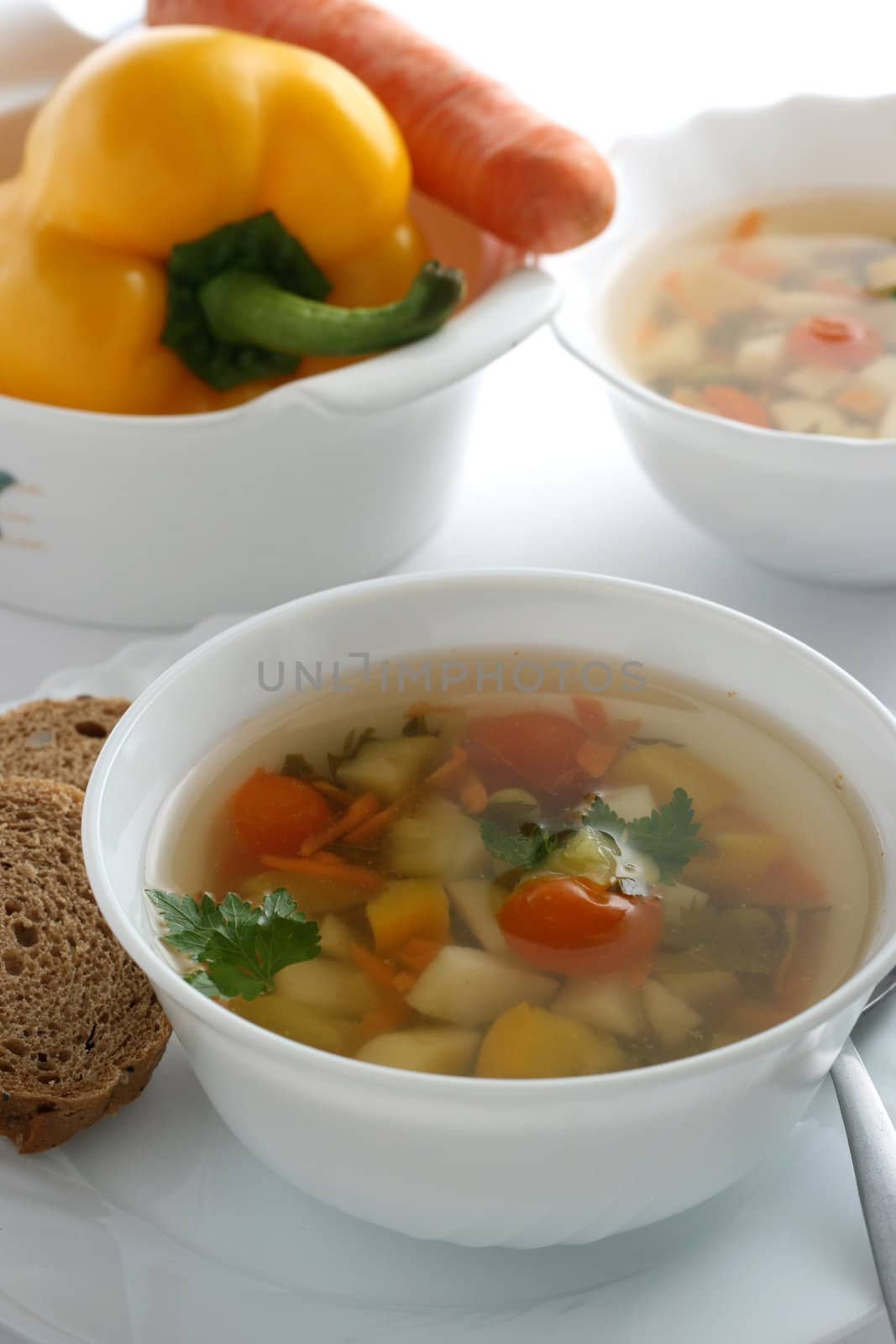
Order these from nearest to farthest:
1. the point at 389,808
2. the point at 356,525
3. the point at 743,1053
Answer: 1. the point at 743,1053
2. the point at 389,808
3. the point at 356,525

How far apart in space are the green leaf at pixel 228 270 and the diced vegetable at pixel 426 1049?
1.08 m

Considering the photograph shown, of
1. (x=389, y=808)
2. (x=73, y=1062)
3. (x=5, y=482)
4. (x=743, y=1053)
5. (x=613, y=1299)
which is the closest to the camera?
(x=743, y=1053)

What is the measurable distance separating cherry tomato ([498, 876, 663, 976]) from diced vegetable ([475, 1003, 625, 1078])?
0.07 metres

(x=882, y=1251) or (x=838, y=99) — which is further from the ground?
(x=838, y=99)

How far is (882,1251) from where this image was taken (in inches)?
41.5

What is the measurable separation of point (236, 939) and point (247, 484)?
773 mm

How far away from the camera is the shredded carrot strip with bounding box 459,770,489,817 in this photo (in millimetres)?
1406

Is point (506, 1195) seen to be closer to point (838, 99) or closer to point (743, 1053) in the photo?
point (743, 1053)

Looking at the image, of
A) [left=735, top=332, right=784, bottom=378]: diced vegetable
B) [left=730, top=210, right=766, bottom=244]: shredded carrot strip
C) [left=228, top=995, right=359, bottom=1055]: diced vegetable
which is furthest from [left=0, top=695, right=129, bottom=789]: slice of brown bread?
[left=730, top=210, right=766, bottom=244]: shredded carrot strip

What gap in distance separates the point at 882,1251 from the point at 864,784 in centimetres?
41

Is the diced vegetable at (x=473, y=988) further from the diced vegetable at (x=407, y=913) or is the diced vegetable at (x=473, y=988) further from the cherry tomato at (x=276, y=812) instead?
the cherry tomato at (x=276, y=812)

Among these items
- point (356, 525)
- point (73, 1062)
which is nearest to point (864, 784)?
point (73, 1062)

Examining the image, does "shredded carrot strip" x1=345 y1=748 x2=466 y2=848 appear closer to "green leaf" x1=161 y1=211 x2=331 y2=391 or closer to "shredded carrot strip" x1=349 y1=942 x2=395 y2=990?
"shredded carrot strip" x1=349 y1=942 x2=395 y2=990

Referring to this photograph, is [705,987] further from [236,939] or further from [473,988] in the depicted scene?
[236,939]
